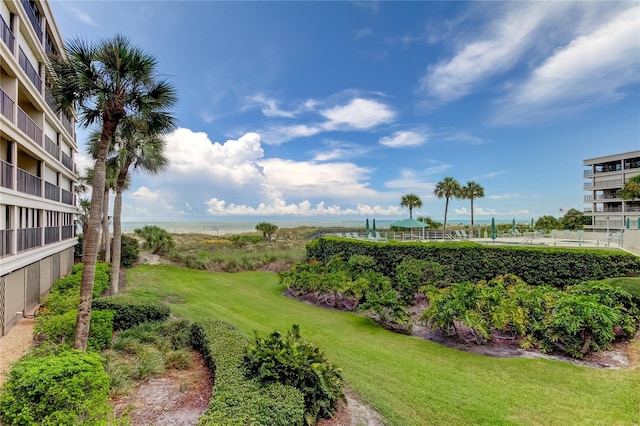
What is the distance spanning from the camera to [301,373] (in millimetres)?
5098

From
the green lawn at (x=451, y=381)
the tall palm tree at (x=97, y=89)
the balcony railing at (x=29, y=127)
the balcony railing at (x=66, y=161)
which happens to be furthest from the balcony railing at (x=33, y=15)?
the green lawn at (x=451, y=381)

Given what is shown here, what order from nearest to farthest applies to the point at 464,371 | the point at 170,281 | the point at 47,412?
1. the point at 47,412
2. the point at 464,371
3. the point at 170,281

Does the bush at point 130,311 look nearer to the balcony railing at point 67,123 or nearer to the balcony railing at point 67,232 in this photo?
the balcony railing at point 67,232

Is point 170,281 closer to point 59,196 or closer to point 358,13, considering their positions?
point 59,196

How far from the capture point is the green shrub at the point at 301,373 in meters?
5.01

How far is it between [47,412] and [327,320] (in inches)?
362

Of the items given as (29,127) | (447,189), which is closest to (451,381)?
(29,127)

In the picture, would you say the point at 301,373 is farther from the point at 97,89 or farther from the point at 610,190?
the point at 610,190

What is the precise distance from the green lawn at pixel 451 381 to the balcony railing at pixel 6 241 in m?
5.44

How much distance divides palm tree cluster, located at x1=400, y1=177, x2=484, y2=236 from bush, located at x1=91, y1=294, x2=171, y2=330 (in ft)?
121

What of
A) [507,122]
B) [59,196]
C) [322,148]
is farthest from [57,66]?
[507,122]

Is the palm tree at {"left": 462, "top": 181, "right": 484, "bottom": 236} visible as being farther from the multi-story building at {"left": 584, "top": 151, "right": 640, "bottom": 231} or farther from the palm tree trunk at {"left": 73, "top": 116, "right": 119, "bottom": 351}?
the palm tree trunk at {"left": 73, "top": 116, "right": 119, "bottom": 351}

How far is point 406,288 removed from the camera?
47.8 feet

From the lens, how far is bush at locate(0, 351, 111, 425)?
400cm
